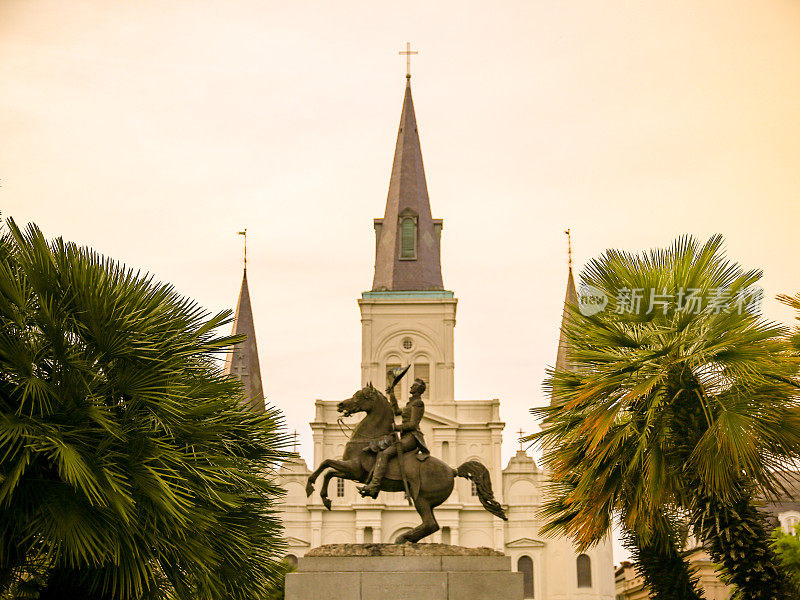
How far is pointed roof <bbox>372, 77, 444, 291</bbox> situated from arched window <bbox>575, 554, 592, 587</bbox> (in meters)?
17.9

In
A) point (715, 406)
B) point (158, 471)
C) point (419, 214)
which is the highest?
point (419, 214)

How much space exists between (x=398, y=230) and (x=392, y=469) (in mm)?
53502

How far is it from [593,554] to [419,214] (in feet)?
74.1

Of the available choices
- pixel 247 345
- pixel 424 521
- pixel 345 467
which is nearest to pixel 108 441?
pixel 345 467

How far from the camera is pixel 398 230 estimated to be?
226 ft

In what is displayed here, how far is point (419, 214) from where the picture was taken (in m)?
69.2

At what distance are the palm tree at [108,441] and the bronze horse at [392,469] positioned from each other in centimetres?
161

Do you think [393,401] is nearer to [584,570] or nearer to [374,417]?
[374,417]

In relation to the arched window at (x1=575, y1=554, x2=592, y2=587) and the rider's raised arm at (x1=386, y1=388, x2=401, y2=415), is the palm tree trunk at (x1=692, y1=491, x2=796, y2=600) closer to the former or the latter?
the rider's raised arm at (x1=386, y1=388, x2=401, y2=415)

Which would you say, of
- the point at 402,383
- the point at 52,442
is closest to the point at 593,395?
the point at 52,442

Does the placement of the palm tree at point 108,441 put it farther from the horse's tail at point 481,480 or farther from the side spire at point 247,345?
the side spire at point 247,345

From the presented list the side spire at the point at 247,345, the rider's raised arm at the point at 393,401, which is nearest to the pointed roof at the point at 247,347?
the side spire at the point at 247,345

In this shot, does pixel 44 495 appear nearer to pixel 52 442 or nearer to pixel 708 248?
pixel 52 442

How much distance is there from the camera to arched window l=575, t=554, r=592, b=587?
2462 inches
